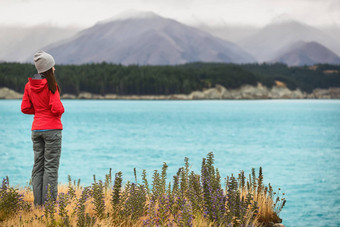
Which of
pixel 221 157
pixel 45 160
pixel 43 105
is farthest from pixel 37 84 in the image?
pixel 221 157

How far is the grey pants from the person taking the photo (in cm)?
612

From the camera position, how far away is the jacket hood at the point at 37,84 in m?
6.17

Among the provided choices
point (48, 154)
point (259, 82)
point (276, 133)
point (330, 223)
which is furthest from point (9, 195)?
point (259, 82)

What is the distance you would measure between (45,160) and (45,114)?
2.51 feet

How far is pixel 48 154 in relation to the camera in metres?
6.22

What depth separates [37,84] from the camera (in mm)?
6203

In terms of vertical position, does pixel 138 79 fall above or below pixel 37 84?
above

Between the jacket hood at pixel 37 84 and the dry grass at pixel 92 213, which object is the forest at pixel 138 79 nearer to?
the jacket hood at pixel 37 84

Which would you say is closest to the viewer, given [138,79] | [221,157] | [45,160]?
[45,160]

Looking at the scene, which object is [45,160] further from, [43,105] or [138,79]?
[138,79]

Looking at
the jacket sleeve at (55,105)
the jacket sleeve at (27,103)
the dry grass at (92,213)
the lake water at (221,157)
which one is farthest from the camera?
the lake water at (221,157)

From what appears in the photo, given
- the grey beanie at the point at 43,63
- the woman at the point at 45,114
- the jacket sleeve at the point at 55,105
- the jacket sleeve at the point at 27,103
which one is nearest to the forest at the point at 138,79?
the jacket sleeve at the point at 27,103

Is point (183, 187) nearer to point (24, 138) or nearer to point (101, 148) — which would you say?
point (101, 148)

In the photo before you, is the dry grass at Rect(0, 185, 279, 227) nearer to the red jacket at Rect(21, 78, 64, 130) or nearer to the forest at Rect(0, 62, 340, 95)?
the red jacket at Rect(21, 78, 64, 130)
